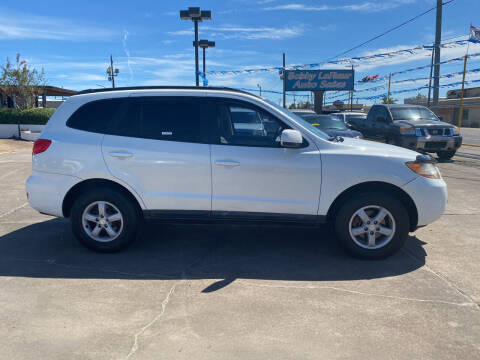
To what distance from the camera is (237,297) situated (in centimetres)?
364

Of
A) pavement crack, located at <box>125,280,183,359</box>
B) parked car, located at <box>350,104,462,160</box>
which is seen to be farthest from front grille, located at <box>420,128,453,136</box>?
pavement crack, located at <box>125,280,183,359</box>

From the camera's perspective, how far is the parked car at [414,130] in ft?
37.8

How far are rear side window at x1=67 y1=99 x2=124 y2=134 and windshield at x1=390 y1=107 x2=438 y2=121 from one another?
9863 mm

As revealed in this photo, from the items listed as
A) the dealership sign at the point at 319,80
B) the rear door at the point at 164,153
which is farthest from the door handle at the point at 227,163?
the dealership sign at the point at 319,80

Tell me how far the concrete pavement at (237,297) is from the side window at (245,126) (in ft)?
4.39

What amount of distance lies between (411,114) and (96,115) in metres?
10.6

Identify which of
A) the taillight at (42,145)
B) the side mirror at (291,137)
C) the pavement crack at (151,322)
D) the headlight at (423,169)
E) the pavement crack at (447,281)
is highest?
the side mirror at (291,137)

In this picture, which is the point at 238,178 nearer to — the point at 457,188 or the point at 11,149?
the point at 457,188

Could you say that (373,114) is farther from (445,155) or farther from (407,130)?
(445,155)

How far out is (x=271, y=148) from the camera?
Answer: 4.46 m

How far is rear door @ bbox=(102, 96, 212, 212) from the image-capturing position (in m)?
4.51

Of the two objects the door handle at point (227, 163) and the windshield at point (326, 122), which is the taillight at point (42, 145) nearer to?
the door handle at point (227, 163)

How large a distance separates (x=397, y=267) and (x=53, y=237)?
4336 mm

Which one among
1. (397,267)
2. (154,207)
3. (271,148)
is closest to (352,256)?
(397,267)
